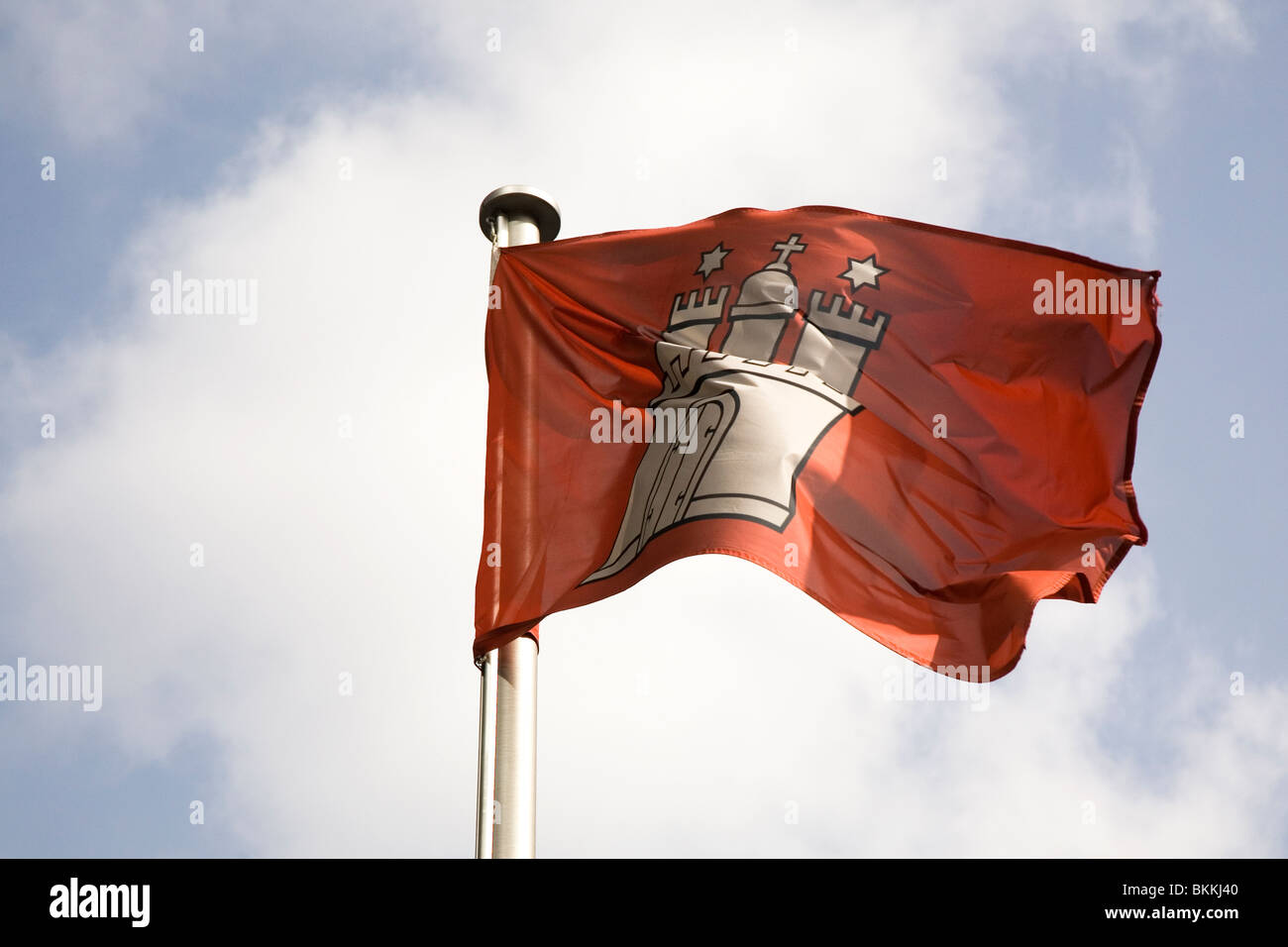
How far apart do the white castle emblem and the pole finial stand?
123 centimetres

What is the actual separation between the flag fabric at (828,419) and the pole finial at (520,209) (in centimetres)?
21

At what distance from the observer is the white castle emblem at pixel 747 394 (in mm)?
12250

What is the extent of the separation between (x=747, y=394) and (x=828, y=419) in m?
0.65

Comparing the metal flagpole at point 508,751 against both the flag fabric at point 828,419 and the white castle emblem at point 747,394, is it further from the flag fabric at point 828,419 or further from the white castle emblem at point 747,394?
the white castle emblem at point 747,394

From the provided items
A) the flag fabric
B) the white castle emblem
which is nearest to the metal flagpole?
the flag fabric

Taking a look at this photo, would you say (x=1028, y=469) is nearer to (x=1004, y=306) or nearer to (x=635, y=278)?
(x=1004, y=306)

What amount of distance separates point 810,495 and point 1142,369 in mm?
2790

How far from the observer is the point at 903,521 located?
12906mm

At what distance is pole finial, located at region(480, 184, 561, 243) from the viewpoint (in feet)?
45.9

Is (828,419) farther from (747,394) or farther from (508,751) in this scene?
(508,751)

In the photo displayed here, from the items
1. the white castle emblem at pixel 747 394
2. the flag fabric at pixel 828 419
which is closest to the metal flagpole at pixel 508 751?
the flag fabric at pixel 828 419
